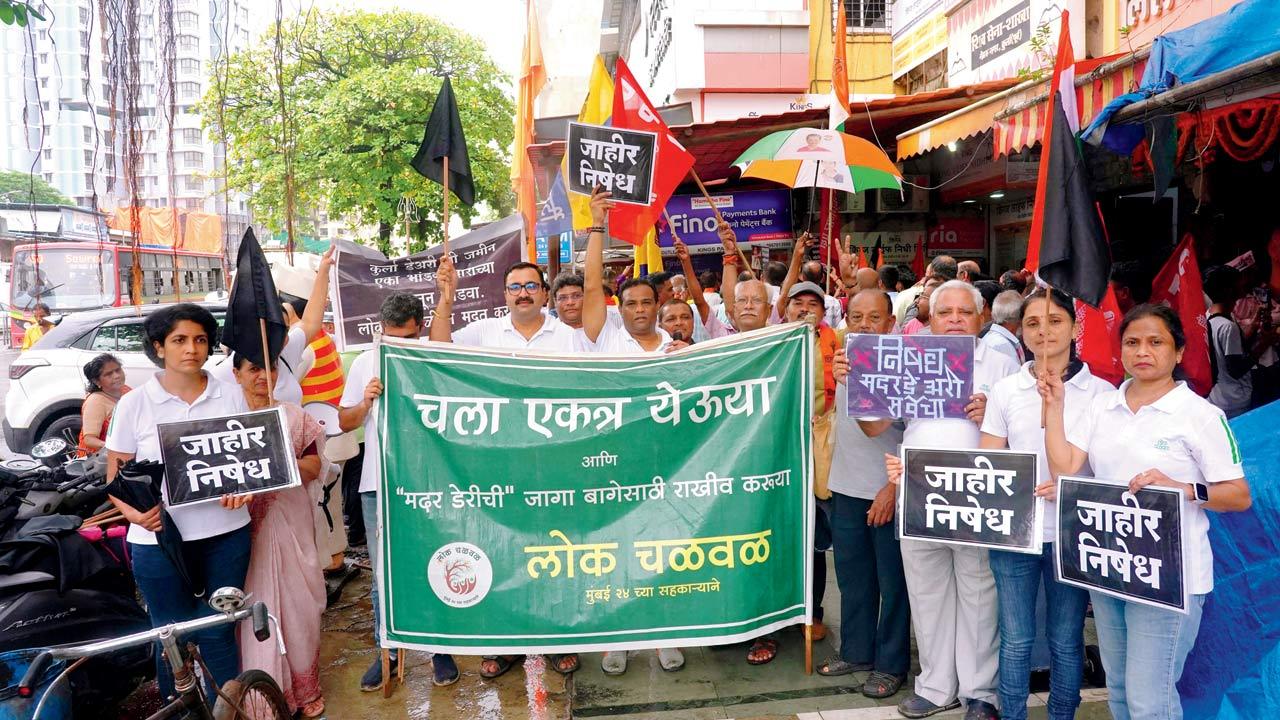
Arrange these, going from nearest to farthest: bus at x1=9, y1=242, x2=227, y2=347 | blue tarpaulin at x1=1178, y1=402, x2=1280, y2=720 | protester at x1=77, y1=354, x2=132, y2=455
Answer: blue tarpaulin at x1=1178, y1=402, x2=1280, y2=720
protester at x1=77, y1=354, x2=132, y2=455
bus at x1=9, y1=242, x2=227, y2=347

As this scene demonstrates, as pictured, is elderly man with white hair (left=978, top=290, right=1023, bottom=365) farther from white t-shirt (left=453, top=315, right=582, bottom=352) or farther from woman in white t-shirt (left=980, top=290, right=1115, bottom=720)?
white t-shirt (left=453, top=315, right=582, bottom=352)

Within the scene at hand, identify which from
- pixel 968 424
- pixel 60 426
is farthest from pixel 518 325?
pixel 60 426

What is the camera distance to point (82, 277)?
835 inches

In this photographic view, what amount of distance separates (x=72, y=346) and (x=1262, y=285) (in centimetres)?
1146

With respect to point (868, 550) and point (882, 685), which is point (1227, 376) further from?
point (882, 685)

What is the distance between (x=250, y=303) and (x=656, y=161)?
2725 millimetres

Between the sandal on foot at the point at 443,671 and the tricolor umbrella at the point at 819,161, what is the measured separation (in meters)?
3.90

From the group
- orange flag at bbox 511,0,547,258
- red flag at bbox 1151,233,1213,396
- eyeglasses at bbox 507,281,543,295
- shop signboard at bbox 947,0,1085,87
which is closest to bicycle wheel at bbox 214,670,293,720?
eyeglasses at bbox 507,281,543,295

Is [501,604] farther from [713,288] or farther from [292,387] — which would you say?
[713,288]

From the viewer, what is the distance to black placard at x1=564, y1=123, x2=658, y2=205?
5383 millimetres

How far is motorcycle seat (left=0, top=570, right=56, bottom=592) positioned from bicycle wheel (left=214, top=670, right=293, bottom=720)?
3.93 feet

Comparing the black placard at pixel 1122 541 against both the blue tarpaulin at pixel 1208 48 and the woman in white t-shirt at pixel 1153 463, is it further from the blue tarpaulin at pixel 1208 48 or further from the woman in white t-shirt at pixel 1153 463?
the blue tarpaulin at pixel 1208 48

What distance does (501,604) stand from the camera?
4098 mm

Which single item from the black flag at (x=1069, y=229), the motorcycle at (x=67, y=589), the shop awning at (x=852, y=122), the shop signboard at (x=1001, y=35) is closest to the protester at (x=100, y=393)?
the motorcycle at (x=67, y=589)
